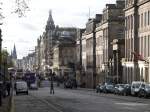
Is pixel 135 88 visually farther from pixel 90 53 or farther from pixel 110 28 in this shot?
pixel 90 53

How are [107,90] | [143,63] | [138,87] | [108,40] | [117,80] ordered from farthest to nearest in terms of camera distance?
[108,40]
[117,80]
[143,63]
[107,90]
[138,87]

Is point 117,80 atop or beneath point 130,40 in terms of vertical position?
beneath

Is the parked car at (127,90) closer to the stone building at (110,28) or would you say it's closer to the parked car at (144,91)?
the parked car at (144,91)

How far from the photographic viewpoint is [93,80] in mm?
141250

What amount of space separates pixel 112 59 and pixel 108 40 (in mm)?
6516

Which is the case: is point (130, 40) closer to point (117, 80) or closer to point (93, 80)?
point (117, 80)

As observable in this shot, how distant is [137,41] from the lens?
9888 centimetres

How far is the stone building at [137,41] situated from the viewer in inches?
3595

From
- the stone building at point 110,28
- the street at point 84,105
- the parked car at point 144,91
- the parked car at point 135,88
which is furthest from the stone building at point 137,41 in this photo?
the street at point 84,105

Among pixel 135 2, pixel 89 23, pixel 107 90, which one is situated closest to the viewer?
pixel 107 90

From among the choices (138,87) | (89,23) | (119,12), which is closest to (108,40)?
(119,12)

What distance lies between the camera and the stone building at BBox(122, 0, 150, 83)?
91312mm

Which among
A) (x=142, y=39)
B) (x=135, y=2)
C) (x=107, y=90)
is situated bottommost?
(x=107, y=90)

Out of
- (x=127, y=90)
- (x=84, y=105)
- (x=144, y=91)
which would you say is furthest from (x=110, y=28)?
(x=84, y=105)
